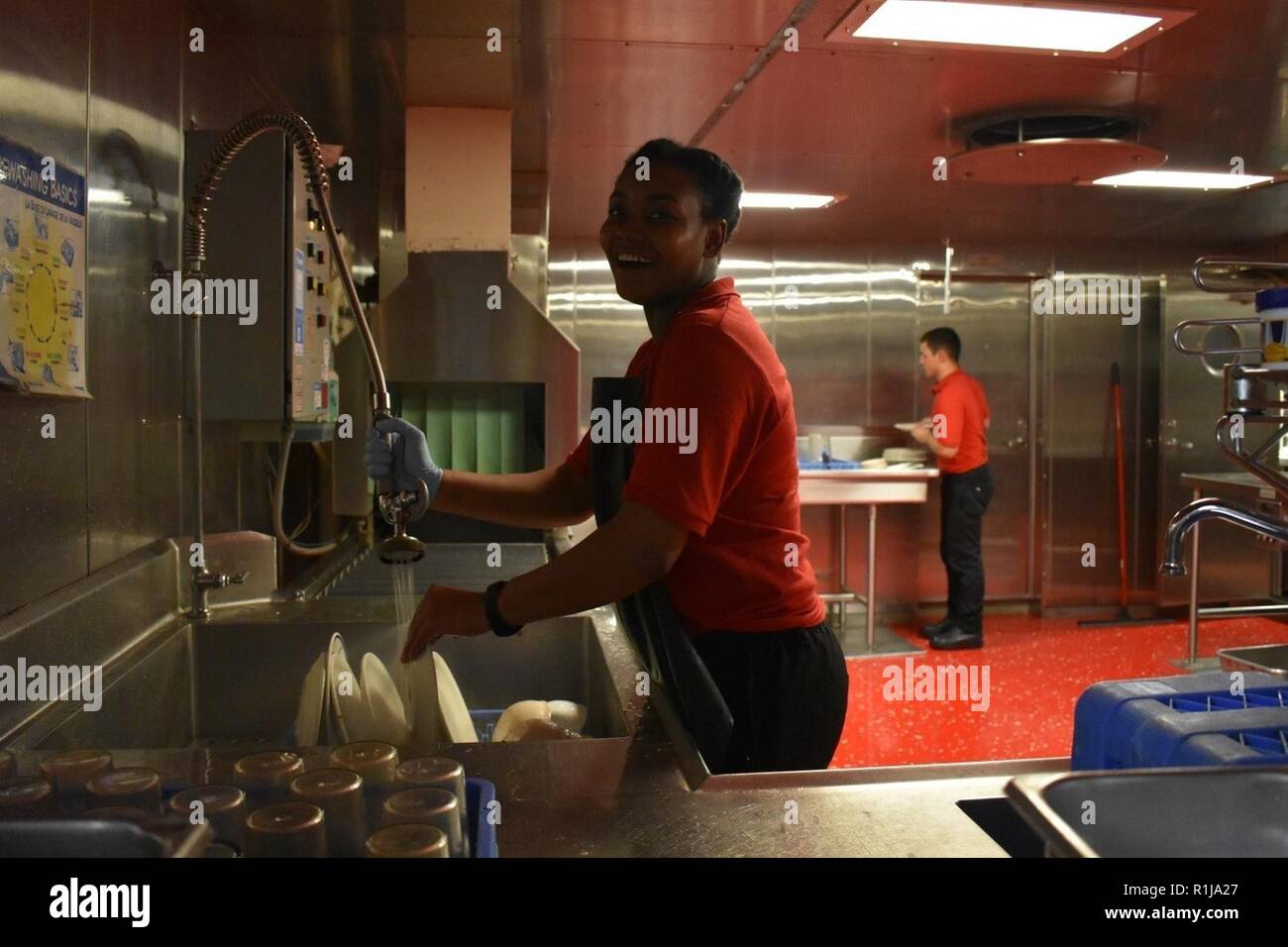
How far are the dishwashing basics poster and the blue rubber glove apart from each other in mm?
482

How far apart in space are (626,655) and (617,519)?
547mm

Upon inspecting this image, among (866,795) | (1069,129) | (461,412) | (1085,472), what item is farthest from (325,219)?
(1085,472)

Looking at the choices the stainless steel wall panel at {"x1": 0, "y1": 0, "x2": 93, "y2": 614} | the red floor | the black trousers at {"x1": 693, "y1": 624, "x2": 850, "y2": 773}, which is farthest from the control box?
the red floor

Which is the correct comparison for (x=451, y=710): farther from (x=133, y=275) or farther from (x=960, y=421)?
(x=960, y=421)

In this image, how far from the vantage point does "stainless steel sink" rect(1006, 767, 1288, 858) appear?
0.92 meters

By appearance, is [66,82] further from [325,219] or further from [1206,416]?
[1206,416]

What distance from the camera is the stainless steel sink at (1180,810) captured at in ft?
3.02

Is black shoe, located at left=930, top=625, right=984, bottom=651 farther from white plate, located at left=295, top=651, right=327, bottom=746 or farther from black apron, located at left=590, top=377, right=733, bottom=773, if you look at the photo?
white plate, located at left=295, top=651, right=327, bottom=746

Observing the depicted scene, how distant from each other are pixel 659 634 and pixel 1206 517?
0.75 m

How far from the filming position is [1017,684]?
16.8 feet

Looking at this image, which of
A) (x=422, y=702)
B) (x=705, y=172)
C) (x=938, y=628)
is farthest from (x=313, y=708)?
(x=938, y=628)

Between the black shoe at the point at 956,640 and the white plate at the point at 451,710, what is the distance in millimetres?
4675

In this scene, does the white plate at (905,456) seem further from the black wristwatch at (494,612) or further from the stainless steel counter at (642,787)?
the black wristwatch at (494,612)

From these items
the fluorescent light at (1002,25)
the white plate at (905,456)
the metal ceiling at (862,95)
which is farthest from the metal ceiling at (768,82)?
the white plate at (905,456)
